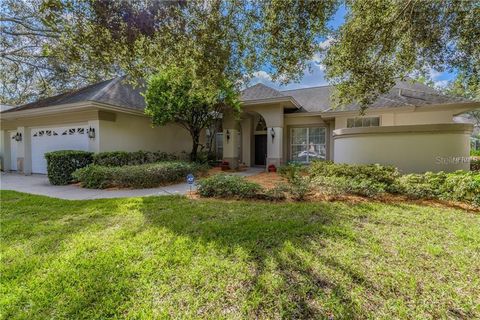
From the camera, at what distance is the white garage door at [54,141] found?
1180 cm

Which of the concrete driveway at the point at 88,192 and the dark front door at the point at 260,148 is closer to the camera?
the concrete driveway at the point at 88,192

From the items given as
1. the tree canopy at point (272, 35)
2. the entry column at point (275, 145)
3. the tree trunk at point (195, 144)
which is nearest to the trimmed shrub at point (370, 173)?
the tree canopy at point (272, 35)

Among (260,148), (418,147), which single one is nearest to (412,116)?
(418,147)

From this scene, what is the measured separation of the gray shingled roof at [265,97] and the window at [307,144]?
1273 mm

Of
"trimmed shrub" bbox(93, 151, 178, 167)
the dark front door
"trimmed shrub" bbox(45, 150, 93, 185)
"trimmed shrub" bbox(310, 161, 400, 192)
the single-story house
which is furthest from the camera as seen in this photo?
the dark front door

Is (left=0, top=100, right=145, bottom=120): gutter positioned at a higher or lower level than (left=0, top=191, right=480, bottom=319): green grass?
higher

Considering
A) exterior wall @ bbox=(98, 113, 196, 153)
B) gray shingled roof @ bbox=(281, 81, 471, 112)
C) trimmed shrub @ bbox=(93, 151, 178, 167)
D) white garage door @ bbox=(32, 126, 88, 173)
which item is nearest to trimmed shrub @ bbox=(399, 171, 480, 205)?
gray shingled roof @ bbox=(281, 81, 471, 112)

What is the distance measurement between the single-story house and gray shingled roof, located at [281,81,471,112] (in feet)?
0.14

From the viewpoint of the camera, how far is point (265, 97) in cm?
1338

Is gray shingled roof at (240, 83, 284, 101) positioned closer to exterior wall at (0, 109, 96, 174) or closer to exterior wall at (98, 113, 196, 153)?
exterior wall at (98, 113, 196, 153)

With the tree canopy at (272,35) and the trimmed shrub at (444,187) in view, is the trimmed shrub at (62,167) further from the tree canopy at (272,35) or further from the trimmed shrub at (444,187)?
the trimmed shrub at (444,187)

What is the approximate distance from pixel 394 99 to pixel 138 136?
13.2 m

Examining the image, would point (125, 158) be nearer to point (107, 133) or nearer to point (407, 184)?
point (107, 133)

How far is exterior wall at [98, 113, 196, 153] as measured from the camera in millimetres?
11523
